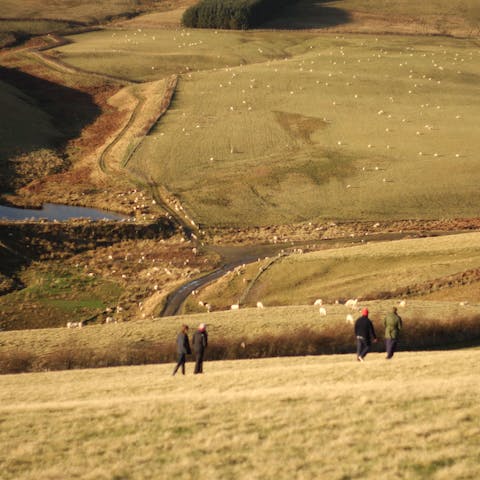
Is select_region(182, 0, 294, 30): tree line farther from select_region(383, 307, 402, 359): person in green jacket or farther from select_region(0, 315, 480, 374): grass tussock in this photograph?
select_region(383, 307, 402, 359): person in green jacket

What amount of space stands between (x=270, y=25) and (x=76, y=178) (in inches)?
3754

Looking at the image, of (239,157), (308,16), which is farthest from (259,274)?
(308,16)

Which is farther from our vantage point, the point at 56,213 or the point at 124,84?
the point at 124,84

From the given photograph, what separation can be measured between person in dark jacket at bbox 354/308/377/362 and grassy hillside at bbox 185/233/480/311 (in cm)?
1811

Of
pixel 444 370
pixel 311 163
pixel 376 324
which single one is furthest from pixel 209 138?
pixel 444 370

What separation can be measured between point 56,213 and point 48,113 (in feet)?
131

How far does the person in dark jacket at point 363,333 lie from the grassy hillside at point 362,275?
18.1 metres

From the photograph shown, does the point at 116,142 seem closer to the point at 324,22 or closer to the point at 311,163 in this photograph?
the point at 311,163

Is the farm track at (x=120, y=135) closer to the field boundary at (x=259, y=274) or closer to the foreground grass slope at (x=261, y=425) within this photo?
the field boundary at (x=259, y=274)

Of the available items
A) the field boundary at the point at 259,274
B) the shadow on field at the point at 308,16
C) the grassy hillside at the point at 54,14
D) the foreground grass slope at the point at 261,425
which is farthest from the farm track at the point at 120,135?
the shadow on field at the point at 308,16

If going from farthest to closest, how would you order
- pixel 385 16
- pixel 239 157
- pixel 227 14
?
1. pixel 385 16
2. pixel 227 14
3. pixel 239 157

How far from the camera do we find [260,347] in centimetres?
3759

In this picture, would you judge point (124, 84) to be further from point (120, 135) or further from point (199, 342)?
point (199, 342)

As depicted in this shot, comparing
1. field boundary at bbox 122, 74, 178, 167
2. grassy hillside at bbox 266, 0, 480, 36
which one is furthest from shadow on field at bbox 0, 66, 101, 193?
grassy hillside at bbox 266, 0, 480, 36
